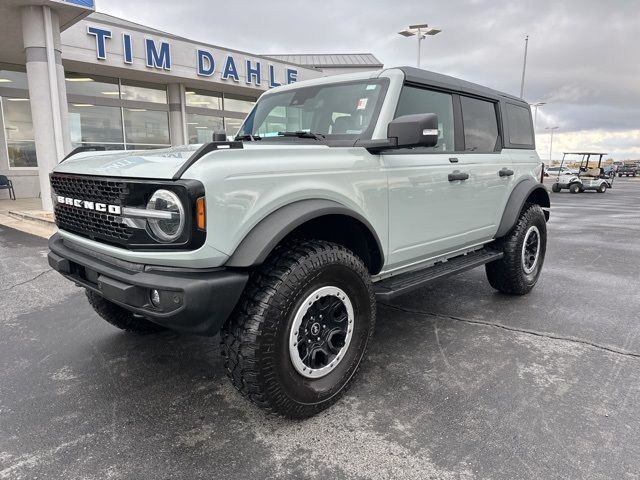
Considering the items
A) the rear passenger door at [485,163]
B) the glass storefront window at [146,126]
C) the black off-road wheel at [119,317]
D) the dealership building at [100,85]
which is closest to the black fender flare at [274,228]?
the black off-road wheel at [119,317]

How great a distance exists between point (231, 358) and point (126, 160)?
117cm

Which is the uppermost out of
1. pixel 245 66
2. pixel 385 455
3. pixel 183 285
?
pixel 245 66

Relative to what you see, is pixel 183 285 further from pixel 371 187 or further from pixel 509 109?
pixel 509 109

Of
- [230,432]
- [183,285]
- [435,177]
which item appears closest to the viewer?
[183,285]

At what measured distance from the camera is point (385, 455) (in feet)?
7.11

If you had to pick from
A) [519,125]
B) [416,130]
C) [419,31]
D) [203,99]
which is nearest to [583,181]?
[419,31]

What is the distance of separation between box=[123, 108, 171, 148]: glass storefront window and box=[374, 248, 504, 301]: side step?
47.5ft

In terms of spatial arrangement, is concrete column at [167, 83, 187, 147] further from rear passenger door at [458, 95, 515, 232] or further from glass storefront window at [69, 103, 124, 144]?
rear passenger door at [458, 95, 515, 232]

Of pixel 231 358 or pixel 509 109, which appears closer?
pixel 231 358

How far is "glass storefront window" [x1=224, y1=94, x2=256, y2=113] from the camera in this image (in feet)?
60.1

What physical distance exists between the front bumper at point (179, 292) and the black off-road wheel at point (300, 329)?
14 cm

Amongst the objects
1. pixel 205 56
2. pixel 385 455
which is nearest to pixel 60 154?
pixel 205 56

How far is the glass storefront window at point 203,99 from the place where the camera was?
17.1 meters

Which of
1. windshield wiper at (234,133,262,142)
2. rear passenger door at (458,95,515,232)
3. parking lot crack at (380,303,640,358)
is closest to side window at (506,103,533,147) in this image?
rear passenger door at (458,95,515,232)
